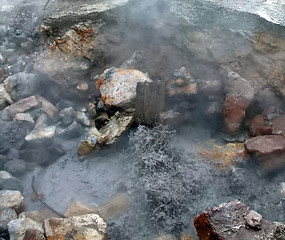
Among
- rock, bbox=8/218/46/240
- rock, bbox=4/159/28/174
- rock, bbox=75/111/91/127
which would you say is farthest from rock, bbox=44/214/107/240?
rock, bbox=75/111/91/127

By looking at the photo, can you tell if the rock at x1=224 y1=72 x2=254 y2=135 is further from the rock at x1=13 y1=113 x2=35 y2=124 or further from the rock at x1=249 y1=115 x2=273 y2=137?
the rock at x1=13 y1=113 x2=35 y2=124

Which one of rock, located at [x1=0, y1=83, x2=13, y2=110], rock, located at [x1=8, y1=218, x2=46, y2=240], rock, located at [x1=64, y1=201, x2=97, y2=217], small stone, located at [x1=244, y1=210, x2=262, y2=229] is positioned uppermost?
small stone, located at [x1=244, y1=210, x2=262, y2=229]

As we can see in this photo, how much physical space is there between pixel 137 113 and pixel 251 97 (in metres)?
1.29

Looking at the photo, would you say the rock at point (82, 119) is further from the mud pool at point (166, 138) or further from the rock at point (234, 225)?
the rock at point (234, 225)

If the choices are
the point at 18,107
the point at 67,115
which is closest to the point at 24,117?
the point at 18,107

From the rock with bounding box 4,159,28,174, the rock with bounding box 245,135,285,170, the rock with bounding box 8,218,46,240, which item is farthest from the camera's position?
the rock with bounding box 4,159,28,174

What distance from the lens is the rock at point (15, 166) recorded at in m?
3.57

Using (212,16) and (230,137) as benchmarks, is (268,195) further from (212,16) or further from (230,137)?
(212,16)

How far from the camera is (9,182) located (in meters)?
3.43

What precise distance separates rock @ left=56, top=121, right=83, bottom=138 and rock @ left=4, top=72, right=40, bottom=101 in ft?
2.59

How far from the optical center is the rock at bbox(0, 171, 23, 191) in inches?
134

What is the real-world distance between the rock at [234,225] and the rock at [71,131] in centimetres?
179

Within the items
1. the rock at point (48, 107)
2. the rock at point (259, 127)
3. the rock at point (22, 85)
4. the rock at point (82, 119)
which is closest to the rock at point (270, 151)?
the rock at point (259, 127)

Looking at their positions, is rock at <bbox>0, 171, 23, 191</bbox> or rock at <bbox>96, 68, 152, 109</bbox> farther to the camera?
rock at <bbox>96, 68, 152, 109</bbox>
